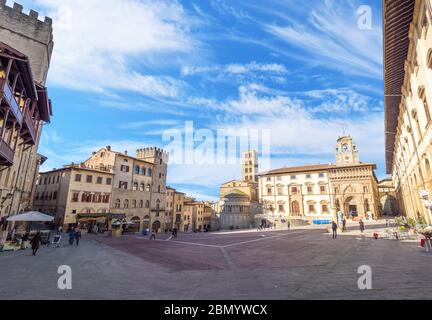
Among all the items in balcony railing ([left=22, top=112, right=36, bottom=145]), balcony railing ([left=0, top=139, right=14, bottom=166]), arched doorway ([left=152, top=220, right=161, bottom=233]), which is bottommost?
arched doorway ([left=152, top=220, right=161, bottom=233])

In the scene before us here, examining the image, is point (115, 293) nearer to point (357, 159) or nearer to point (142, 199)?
point (142, 199)

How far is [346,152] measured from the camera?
188ft

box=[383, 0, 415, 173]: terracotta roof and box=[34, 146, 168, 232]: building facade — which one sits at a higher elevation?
box=[383, 0, 415, 173]: terracotta roof

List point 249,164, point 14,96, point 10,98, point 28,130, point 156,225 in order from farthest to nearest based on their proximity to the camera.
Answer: point 249,164 → point 156,225 → point 28,130 → point 14,96 → point 10,98

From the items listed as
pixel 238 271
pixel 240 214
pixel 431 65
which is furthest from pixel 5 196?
pixel 240 214

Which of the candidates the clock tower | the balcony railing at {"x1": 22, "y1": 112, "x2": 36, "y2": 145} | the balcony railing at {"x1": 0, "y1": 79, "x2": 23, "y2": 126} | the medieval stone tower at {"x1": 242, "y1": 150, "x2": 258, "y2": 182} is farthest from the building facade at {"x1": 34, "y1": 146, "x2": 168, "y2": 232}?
the medieval stone tower at {"x1": 242, "y1": 150, "x2": 258, "y2": 182}

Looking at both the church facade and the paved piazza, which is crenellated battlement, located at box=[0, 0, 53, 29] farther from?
the church facade

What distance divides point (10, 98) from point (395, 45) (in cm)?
2465

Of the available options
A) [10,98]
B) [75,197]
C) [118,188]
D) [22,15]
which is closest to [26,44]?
[22,15]

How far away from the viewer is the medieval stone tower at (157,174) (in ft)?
149

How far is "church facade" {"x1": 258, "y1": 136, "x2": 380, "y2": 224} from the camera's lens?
52.6 m

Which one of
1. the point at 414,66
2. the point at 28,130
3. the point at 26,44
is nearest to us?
the point at 414,66

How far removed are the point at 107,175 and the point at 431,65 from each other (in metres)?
39.3

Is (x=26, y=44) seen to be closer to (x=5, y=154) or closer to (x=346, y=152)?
(x=5, y=154)
